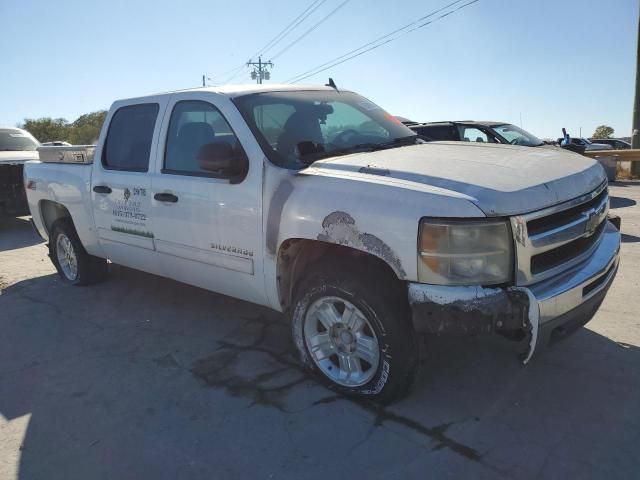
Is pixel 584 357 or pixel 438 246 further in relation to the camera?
pixel 584 357

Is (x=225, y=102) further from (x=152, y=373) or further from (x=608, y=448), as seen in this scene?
(x=608, y=448)

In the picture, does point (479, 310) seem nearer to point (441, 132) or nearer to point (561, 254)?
point (561, 254)

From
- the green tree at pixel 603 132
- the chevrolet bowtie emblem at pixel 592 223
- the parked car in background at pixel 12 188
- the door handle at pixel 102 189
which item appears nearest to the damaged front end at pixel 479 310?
the chevrolet bowtie emblem at pixel 592 223

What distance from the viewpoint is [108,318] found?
4.99 meters

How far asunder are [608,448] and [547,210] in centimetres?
121

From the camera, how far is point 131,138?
4750 mm

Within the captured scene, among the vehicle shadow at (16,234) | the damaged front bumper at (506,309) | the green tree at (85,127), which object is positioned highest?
the green tree at (85,127)

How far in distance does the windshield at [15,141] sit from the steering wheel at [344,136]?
10.0 meters

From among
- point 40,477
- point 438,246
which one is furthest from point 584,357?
point 40,477

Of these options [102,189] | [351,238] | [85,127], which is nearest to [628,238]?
[351,238]

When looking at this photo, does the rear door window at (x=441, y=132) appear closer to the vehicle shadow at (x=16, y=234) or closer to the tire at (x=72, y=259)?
the tire at (x=72, y=259)

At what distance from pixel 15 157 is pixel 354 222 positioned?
32.7 feet

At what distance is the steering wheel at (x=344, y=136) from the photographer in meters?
3.90

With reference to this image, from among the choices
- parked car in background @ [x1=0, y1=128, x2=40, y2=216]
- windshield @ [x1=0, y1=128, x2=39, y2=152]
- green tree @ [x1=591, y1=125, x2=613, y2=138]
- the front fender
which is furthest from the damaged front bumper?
green tree @ [x1=591, y1=125, x2=613, y2=138]
